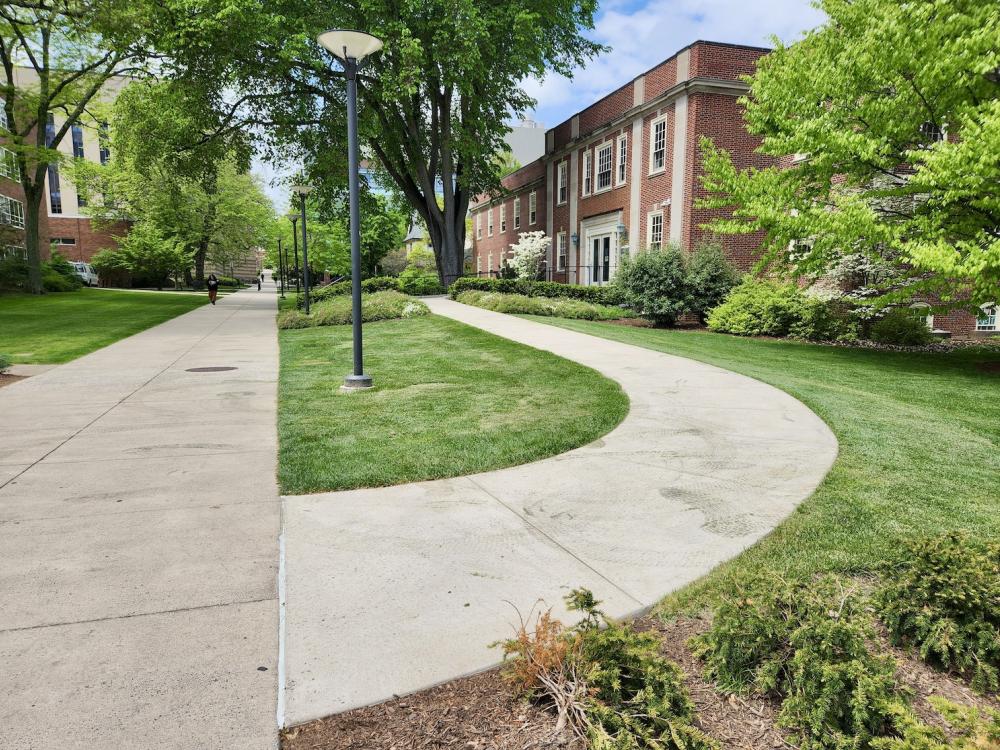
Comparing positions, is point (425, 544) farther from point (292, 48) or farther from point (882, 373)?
point (292, 48)

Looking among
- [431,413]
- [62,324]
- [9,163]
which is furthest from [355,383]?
[9,163]

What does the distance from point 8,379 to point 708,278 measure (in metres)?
16.5

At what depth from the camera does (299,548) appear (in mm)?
3598

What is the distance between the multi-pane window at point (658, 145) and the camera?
986 inches

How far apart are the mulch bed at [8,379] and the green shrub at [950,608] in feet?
34.7

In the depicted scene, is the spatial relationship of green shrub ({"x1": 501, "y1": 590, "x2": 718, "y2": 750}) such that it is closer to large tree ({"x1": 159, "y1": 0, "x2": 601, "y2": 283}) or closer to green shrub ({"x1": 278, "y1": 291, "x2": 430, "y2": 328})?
green shrub ({"x1": 278, "y1": 291, "x2": 430, "y2": 328})

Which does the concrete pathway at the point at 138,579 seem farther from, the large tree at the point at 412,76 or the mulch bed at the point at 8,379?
the large tree at the point at 412,76

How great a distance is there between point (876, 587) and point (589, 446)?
288 centimetres

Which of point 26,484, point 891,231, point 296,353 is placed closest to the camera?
point 26,484

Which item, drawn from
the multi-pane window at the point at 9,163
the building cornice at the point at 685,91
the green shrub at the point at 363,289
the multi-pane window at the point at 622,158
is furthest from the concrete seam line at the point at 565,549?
the multi-pane window at the point at 9,163

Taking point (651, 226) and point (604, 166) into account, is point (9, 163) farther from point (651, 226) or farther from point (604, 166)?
point (651, 226)

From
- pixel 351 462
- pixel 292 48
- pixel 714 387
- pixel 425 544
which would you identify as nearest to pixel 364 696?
pixel 425 544

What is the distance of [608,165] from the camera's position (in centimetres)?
2920

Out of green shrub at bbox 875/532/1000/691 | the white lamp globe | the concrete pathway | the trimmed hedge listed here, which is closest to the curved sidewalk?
the concrete pathway
